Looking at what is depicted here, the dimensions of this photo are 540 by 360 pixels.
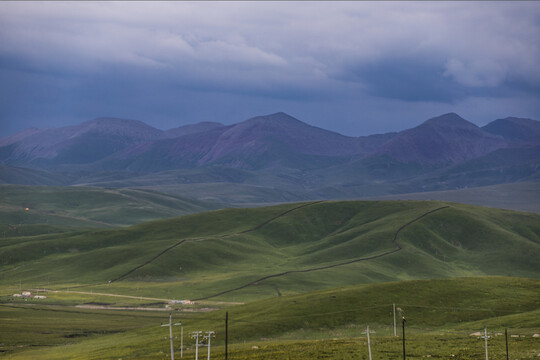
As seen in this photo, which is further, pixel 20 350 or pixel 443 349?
pixel 20 350

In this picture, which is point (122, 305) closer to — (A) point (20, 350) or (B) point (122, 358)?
(A) point (20, 350)

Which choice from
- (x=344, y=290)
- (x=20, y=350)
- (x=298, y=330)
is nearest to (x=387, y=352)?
(x=298, y=330)

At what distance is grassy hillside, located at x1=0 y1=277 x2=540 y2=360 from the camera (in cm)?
8819

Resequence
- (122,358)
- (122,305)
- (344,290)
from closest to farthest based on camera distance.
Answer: (122,358) → (344,290) → (122,305)

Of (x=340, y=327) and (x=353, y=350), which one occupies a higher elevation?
(x=353, y=350)

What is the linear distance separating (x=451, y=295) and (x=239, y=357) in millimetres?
63338

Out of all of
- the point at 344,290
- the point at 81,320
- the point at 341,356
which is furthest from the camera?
the point at 81,320

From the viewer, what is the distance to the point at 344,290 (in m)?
145

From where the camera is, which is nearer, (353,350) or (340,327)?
(353,350)

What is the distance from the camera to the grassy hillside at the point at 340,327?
3472 inches

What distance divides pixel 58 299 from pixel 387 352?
13504 cm

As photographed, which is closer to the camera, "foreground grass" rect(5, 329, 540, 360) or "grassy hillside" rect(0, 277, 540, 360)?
"foreground grass" rect(5, 329, 540, 360)

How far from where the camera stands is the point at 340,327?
120 metres

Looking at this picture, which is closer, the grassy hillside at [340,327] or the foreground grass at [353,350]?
the foreground grass at [353,350]
